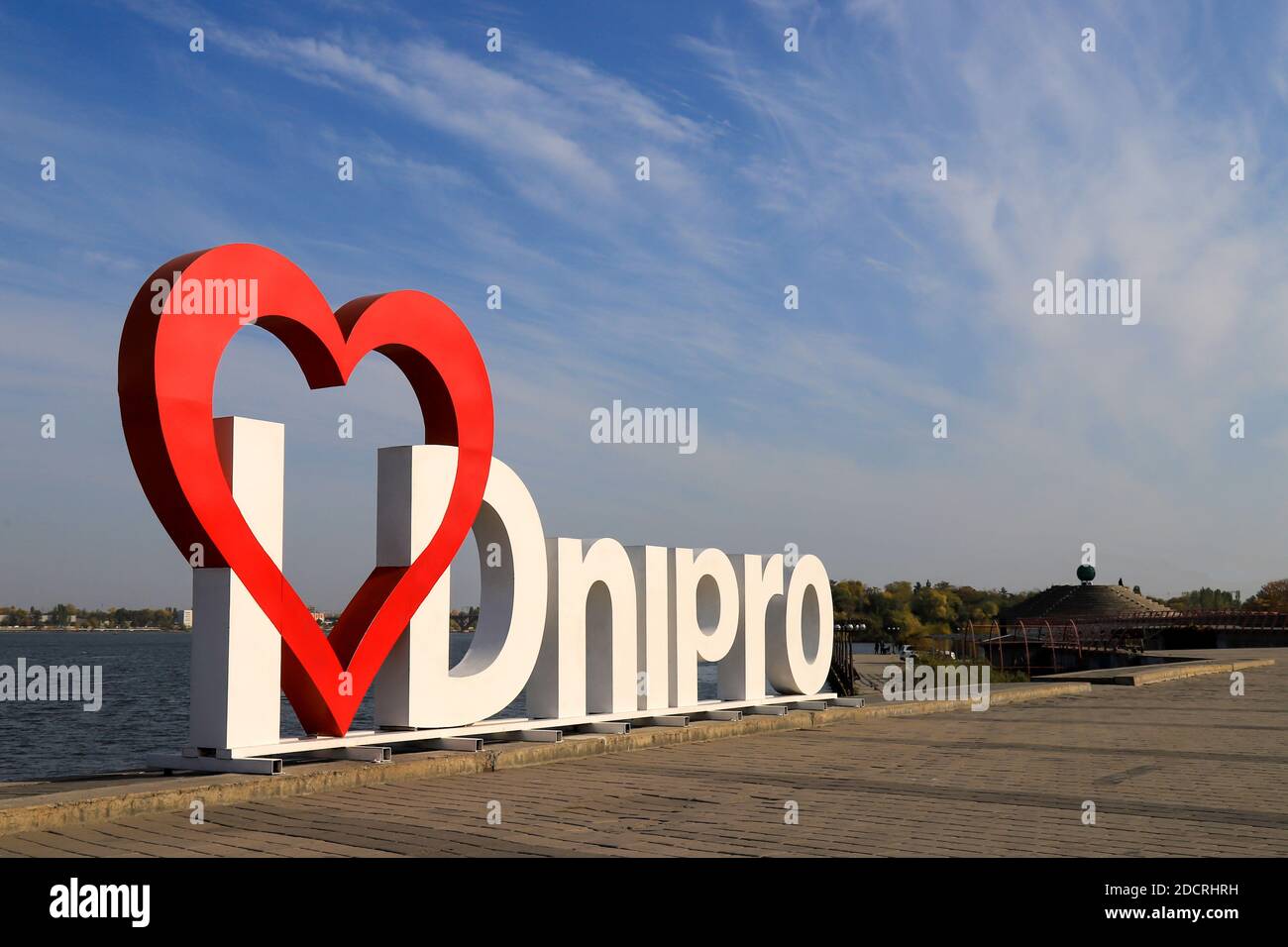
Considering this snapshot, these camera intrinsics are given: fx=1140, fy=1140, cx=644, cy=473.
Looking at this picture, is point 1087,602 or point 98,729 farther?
point 1087,602

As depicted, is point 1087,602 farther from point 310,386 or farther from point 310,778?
point 310,778

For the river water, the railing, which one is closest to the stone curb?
the river water

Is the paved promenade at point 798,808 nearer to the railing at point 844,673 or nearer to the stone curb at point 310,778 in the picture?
the stone curb at point 310,778

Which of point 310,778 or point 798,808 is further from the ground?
point 310,778

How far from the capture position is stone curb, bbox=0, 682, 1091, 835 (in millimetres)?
7551

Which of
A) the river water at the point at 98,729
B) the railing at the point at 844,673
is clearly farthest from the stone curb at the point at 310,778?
the railing at the point at 844,673

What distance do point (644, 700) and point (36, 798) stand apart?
8.16 meters

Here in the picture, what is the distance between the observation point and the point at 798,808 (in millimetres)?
8625

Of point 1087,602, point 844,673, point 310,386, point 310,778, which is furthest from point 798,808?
point 1087,602

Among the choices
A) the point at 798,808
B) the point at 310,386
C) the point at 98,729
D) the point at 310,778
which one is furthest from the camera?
the point at 98,729

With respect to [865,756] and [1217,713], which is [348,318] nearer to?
[865,756]

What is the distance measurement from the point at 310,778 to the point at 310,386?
12.5ft

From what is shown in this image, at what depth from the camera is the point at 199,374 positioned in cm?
955
